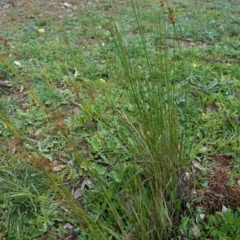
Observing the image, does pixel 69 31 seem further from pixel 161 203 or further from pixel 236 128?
pixel 161 203

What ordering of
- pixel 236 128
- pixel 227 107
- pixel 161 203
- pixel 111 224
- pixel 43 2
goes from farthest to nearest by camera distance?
pixel 43 2
pixel 227 107
pixel 236 128
pixel 111 224
pixel 161 203

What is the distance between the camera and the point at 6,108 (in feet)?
7.73

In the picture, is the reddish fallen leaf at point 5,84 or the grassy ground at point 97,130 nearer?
the grassy ground at point 97,130

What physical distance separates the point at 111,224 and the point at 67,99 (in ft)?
4.05

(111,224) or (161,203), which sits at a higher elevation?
(161,203)

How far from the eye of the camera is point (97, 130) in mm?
2010

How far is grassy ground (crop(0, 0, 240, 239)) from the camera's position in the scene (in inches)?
57.6

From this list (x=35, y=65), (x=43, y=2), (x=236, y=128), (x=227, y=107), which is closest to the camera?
(x=236, y=128)

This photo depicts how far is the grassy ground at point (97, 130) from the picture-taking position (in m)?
1.46

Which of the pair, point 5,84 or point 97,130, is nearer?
point 97,130

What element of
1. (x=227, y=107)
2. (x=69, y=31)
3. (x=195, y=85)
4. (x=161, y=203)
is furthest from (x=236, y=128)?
(x=69, y=31)

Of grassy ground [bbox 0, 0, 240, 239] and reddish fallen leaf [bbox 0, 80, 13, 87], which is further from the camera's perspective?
reddish fallen leaf [bbox 0, 80, 13, 87]

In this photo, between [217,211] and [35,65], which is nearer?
[217,211]

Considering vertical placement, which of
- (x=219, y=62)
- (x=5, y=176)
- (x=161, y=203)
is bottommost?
(x=219, y=62)
